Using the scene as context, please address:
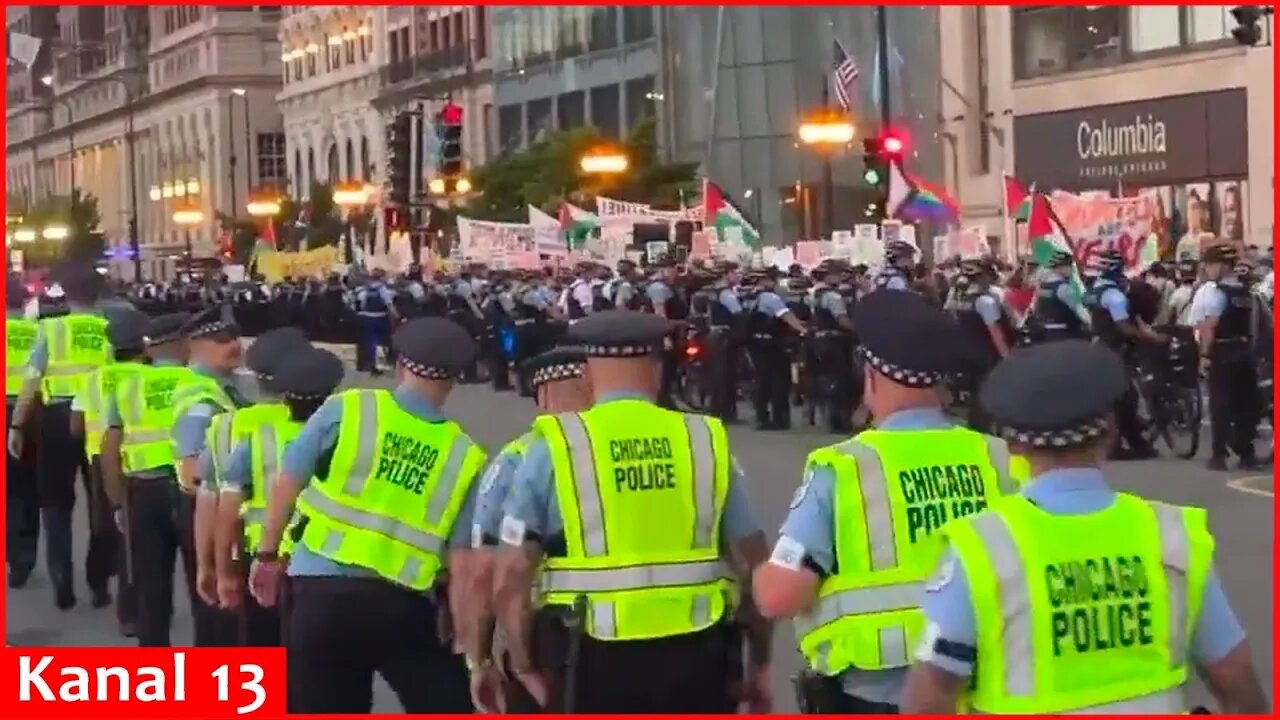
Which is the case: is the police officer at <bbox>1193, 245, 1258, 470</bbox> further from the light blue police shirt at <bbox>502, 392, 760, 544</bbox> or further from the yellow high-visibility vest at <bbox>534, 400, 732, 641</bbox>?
the light blue police shirt at <bbox>502, 392, 760, 544</bbox>

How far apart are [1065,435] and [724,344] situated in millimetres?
18909

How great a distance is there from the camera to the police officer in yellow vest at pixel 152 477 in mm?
9773

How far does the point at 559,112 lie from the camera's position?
67.6 metres

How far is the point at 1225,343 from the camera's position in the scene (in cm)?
1596

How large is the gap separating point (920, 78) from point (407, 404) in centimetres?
4155

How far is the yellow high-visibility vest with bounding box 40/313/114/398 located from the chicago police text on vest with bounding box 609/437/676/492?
23.7 ft

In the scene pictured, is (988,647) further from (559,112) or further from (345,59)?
(345,59)

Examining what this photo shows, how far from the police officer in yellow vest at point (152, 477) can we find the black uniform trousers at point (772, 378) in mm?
12647

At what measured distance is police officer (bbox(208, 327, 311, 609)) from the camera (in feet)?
25.1

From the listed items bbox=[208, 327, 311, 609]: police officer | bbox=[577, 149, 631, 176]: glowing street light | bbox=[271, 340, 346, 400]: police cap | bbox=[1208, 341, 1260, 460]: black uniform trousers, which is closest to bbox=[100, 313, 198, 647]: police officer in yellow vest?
bbox=[208, 327, 311, 609]: police officer

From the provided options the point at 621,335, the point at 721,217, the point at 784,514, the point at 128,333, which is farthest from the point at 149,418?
the point at 721,217

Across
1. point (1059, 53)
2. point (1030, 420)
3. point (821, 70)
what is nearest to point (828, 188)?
point (1059, 53)

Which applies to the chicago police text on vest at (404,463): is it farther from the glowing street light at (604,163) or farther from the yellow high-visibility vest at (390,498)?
the glowing street light at (604,163)

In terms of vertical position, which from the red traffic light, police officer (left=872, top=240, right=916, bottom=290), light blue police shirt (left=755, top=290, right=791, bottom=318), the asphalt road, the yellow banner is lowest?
the asphalt road
